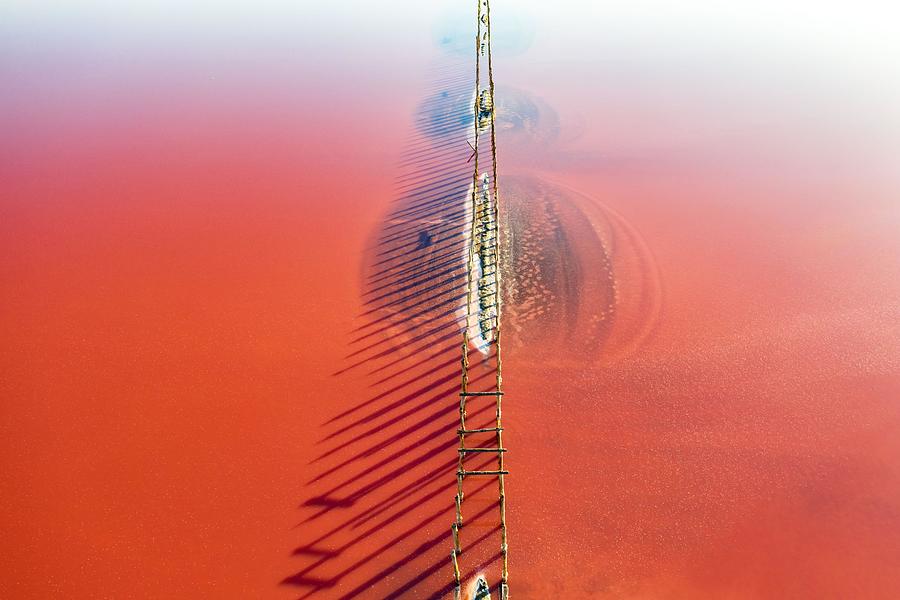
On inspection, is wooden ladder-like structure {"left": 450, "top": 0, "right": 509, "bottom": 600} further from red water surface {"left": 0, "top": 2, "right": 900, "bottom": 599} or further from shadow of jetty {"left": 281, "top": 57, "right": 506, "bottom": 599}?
red water surface {"left": 0, "top": 2, "right": 900, "bottom": 599}

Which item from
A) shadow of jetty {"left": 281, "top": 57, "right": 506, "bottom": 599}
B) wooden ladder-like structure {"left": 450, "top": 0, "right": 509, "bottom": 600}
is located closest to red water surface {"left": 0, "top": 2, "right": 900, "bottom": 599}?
shadow of jetty {"left": 281, "top": 57, "right": 506, "bottom": 599}

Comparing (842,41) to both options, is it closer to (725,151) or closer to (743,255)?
(725,151)

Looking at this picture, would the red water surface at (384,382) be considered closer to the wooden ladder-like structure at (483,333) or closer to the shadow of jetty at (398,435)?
the shadow of jetty at (398,435)

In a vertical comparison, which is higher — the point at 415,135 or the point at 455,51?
the point at 455,51

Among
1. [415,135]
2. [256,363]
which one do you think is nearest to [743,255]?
[415,135]

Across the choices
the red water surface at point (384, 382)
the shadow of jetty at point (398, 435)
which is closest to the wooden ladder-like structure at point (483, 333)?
the shadow of jetty at point (398, 435)

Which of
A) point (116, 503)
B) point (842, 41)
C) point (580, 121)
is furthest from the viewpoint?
point (842, 41)

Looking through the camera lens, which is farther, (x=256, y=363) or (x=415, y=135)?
(x=415, y=135)

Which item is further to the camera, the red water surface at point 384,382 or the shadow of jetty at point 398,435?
the red water surface at point 384,382
